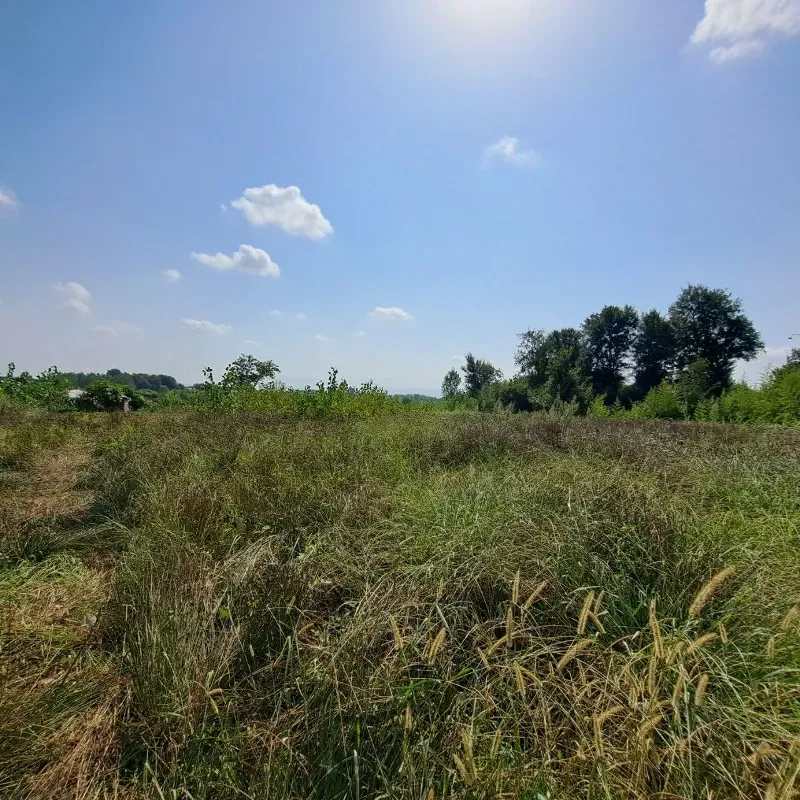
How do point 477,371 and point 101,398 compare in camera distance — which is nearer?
point 101,398

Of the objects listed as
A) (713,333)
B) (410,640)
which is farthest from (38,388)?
(713,333)

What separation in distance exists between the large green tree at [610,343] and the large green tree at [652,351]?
0.86 m

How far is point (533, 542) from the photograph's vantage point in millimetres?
2205

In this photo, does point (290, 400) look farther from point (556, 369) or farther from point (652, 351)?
point (652, 351)

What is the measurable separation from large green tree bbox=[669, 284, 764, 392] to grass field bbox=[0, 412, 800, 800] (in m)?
40.2

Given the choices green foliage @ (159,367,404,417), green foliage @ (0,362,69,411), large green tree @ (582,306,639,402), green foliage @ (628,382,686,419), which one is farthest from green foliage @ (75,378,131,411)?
large green tree @ (582,306,639,402)

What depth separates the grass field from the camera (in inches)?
45.4

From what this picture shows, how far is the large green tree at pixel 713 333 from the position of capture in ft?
115

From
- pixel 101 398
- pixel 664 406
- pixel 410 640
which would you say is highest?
pixel 664 406

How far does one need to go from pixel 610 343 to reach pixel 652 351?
12.3 feet

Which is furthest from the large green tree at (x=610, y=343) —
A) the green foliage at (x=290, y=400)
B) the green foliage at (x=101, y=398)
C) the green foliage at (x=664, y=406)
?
the green foliage at (x=101, y=398)

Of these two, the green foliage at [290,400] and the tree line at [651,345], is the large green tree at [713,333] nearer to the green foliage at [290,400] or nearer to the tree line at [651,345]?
the tree line at [651,345]

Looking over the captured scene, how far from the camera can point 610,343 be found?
130 ft

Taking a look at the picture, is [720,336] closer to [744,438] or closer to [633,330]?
[633,330]
